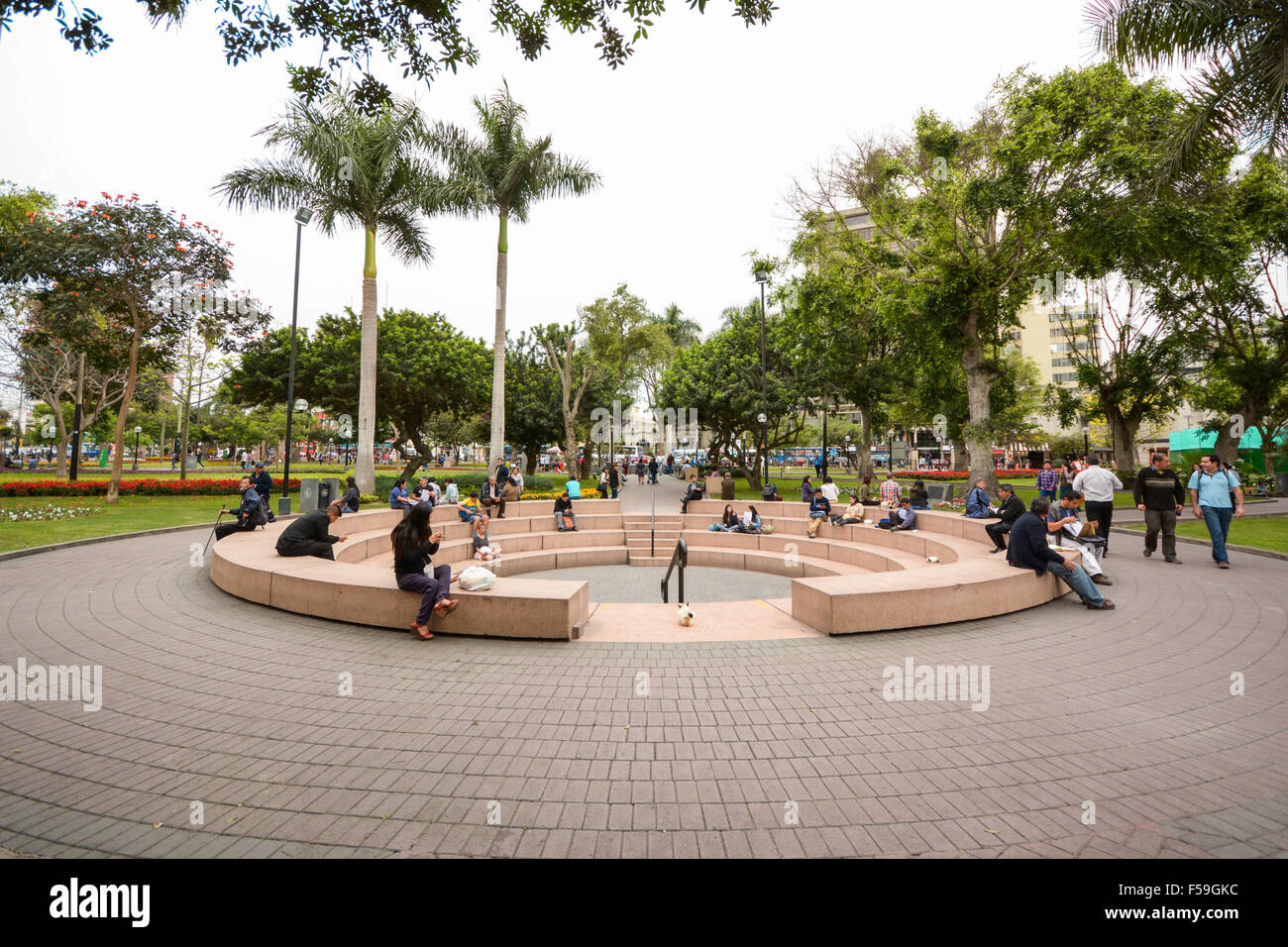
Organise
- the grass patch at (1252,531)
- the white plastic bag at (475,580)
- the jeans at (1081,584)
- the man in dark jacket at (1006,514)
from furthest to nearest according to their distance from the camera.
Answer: the grass patch at (1252,531) → the man in dark jacket at (1006,514) → the jeans at (1081,584) → the white plastic bag at (475,580)

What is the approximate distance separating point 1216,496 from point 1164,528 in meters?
0.98

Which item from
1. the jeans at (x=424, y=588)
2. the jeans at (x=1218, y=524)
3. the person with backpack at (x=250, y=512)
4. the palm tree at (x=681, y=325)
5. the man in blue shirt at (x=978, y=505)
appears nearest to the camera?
the jeans at (x=424, y=588)

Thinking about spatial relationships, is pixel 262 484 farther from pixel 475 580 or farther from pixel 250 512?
pixel 475 580

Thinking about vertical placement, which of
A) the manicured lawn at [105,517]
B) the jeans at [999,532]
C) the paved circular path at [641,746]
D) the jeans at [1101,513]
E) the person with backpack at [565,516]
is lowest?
the manicured lawn at [105,517]

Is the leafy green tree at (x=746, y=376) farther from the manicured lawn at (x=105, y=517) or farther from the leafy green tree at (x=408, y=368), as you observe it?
the manicured lawn at (x=105, y=517)

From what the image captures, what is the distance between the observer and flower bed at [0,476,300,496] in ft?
62.6

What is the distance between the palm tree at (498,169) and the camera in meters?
18.8

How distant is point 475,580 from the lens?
629 centimetres

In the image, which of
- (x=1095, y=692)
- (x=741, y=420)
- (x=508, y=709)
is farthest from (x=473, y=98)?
(x=1095, y=692)

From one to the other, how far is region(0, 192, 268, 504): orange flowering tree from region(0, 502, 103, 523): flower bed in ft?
11.1

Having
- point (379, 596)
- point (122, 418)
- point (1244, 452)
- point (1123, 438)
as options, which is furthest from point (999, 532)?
point (1123, 438)

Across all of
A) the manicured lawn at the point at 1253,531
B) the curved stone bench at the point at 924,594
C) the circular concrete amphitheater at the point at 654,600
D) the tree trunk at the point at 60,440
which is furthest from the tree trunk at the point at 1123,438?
the tree trunk at the point at 60,440

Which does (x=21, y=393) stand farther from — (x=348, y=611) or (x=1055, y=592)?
(x=1055, y=592)

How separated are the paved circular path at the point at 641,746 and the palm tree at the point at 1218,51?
33.2ft
